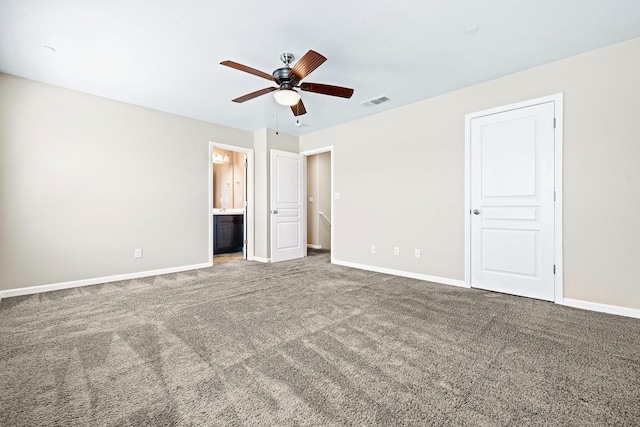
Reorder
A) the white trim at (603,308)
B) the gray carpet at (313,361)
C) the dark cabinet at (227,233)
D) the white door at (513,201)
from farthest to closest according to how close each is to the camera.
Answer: the dark cabinet at (227,233), the white door at (513,201), the white trim at (603,308), the gray carpet at (313,361)

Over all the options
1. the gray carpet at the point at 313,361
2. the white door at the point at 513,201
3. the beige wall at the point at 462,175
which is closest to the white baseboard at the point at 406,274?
the beige wall at the point at 462,175

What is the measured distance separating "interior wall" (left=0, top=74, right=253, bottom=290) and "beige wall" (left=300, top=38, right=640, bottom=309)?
2.51 metres

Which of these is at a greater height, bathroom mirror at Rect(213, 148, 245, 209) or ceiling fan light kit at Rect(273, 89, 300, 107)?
ceiling fan light kit at Rect(273, 89, 300, 107)

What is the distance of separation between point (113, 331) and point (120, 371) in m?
0.76

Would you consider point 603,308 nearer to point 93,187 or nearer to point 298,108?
point 298,108

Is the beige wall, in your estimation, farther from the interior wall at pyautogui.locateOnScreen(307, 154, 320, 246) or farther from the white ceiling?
the interior wall at pyautogui.locateOnScreen(307, 154, 320, 246)

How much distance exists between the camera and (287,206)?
566cm

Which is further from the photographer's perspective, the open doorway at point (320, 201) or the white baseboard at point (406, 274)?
the open doorway at point (320, 201)

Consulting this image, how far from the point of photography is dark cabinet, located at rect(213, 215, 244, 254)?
6.16m

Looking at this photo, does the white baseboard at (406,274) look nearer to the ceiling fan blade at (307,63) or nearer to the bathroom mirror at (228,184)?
the ceiling fan blade at (307,63)

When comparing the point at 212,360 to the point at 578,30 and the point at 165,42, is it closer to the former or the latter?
the point at 165,42

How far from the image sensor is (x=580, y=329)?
2.34 m

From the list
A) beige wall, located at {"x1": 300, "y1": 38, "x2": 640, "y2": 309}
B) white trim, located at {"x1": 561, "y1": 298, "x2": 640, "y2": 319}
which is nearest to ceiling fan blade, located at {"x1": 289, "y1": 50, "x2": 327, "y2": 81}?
beige wall, located at {"x1": 300, "y1": 38, "x2": 640, "y2": 309}

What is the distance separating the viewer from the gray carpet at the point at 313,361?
1.38 meters
